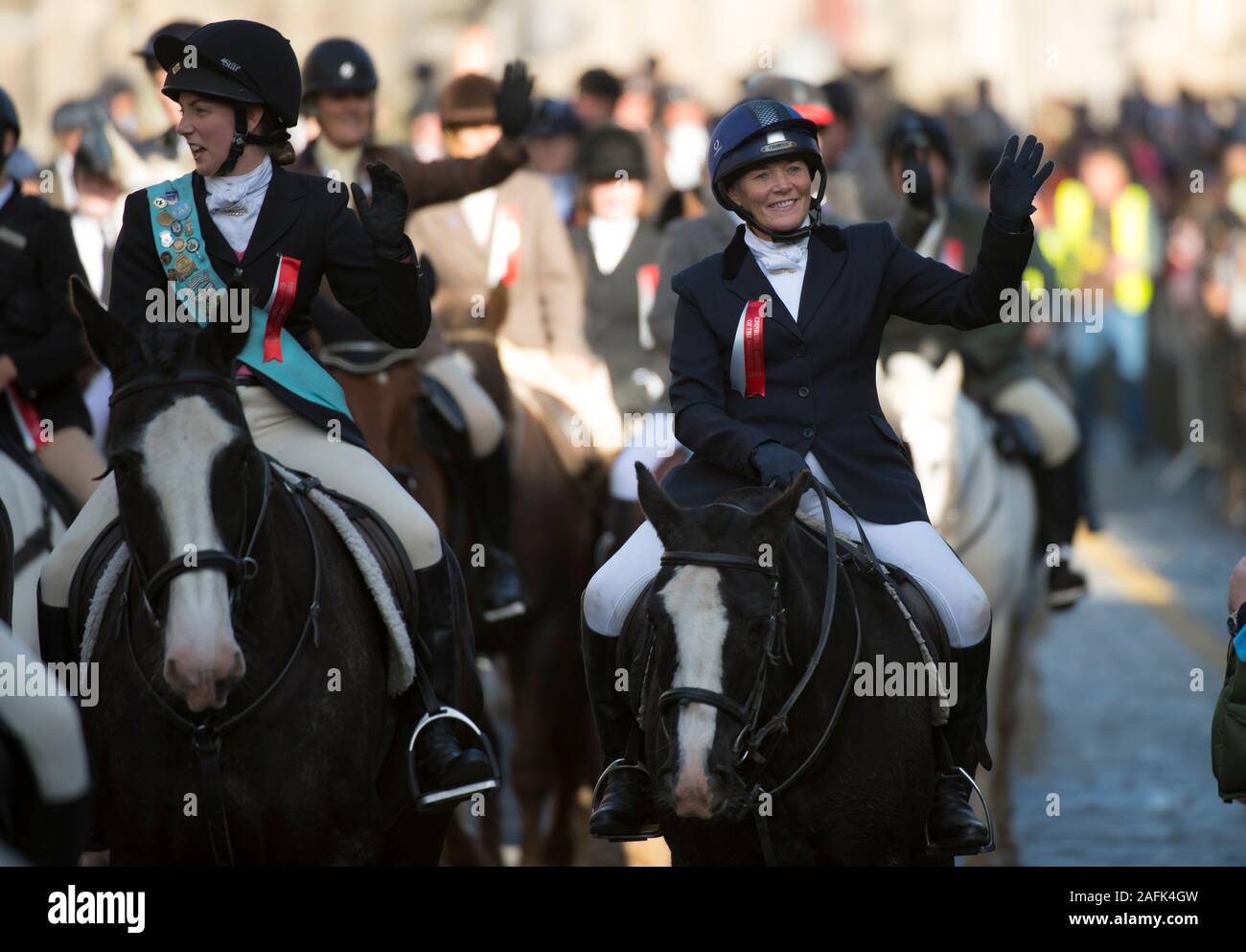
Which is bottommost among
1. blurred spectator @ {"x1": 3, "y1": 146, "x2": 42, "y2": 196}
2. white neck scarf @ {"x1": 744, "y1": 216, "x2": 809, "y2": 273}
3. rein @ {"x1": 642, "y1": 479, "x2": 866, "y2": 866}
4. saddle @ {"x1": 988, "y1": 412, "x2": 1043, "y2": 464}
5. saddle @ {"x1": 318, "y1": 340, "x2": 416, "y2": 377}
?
rein @ {"x1": 642, "y1": 479, "x2": 866, "y2": 866}

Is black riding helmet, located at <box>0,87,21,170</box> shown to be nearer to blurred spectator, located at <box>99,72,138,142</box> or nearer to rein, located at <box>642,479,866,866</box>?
rein, located at <box>642,479,866,866</box>

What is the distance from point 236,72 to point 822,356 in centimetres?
204

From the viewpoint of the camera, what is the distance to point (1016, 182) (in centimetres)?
778

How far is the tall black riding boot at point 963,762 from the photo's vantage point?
7.66m

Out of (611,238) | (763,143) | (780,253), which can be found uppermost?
(611,238)

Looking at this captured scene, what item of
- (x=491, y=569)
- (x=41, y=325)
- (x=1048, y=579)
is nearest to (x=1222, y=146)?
(x=1048, y=579)

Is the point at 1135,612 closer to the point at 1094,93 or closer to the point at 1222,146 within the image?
the point at 1222,146

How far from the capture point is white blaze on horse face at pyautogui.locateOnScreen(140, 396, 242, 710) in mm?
6836

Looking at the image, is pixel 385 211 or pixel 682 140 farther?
pixel 682 140

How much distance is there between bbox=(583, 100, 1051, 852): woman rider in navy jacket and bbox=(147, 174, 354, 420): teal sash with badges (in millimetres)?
1179

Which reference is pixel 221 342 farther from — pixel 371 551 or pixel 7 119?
pixel 7 119

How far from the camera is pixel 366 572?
7.96 m

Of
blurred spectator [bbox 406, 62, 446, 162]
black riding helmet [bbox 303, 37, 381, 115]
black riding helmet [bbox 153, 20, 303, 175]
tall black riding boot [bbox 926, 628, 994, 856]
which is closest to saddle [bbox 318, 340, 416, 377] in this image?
black riding helmet [bbox 303, 37, 381, 115]

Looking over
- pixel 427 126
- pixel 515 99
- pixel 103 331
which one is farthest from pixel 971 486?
pixel 427 126
